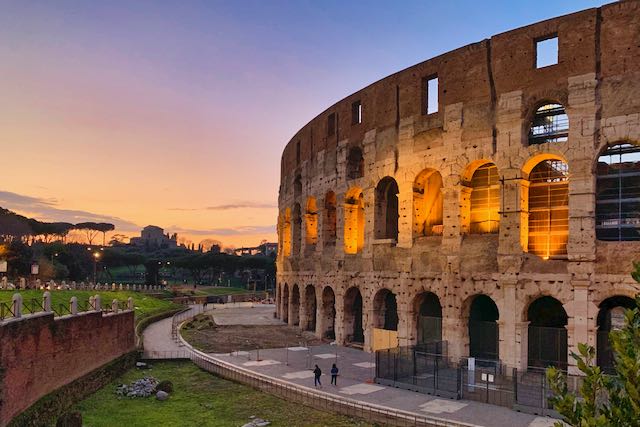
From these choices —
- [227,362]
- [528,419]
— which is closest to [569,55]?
[528,419]

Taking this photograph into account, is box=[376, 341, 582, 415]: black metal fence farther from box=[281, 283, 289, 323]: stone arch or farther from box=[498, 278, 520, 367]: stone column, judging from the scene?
box=[281, 283, 289, 323]: stone arch

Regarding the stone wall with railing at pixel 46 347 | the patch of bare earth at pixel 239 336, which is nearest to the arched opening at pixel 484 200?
the patch of bare earth at pixel 239 336

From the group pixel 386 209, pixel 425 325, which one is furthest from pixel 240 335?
pixel 425 325

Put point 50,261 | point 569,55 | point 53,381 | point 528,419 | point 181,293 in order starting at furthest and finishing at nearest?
1. point 181,293
2. point 50,261
3. point 569,55
4. point 53,381
5. point 528,419

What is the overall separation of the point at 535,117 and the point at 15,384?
2398cm

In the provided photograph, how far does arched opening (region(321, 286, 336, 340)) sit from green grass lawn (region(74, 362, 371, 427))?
13236mm

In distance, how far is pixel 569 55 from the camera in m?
24.0

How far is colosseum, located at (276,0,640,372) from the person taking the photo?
23.1m

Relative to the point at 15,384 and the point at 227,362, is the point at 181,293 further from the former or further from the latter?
the point at 15,384

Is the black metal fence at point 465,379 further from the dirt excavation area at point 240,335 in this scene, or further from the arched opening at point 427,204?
the dirt excavation area at point 240,335

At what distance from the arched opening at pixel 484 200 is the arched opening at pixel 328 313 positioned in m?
12.8

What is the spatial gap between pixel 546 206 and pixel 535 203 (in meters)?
0.58

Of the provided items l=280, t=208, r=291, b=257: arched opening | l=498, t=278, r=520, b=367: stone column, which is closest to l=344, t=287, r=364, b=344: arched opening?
l=498, t=278, r=520, b=367: stone column

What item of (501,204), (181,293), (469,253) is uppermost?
(501,204)
